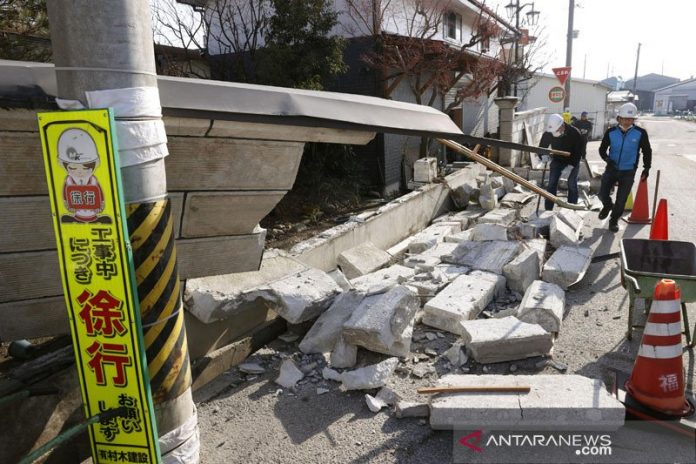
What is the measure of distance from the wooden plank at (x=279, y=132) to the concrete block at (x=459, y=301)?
1.84m

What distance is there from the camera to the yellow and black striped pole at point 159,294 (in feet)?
7.71

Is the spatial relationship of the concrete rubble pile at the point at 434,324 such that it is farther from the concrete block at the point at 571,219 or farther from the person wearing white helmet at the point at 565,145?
the person wearing white helmet at the point at 565,145

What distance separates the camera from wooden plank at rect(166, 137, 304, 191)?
3195 millimetres

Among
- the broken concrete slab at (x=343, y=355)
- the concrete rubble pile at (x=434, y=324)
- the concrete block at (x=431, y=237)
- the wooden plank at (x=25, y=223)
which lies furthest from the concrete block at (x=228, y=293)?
the concrete block at (x=431, y=237)

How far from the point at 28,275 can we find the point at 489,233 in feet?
17.4

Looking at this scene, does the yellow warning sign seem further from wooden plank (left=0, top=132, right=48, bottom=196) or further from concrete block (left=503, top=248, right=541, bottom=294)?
concrete block (left=503, top=248, right=541, bottom=294)

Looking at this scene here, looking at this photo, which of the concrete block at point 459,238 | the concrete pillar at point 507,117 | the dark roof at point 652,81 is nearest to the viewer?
the concrete block at point 459,238

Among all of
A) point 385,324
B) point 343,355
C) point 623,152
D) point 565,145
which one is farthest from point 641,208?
point 343,355

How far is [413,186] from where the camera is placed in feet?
32.8

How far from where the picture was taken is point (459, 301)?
4.65 metres

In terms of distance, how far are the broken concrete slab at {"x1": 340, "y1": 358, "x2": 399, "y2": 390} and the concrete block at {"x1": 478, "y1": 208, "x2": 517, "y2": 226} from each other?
455cm

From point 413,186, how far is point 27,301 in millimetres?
7832

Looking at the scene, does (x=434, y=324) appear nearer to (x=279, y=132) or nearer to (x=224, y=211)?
(x=224, y=211)

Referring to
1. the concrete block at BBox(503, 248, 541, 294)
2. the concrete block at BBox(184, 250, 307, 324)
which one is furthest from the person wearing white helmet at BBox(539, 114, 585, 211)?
the concrete block at BBox(184, 250, 307, 324)
